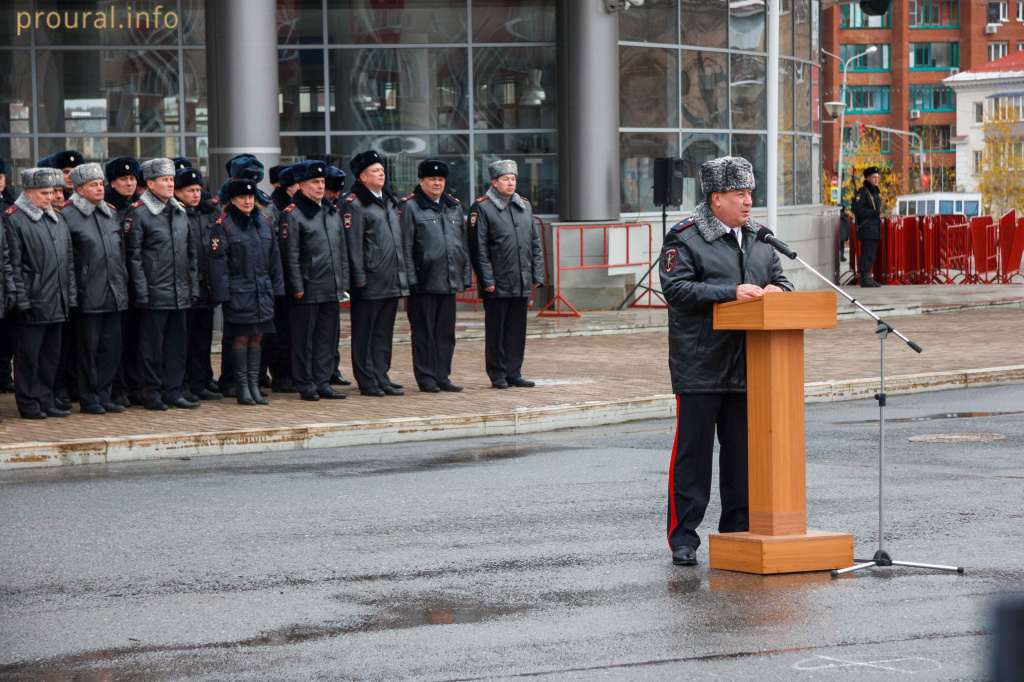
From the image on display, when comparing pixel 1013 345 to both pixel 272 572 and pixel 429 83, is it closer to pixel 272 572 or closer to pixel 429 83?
A: pixel 429 83

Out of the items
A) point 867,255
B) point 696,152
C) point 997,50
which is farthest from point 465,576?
point 997,50

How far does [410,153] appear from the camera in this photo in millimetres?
24094

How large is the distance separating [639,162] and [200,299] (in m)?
13.3

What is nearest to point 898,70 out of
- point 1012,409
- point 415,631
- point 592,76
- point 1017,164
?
point 1017,164

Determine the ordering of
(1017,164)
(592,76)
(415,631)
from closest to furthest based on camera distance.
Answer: (415,631) → (592,76) → (1017,164)

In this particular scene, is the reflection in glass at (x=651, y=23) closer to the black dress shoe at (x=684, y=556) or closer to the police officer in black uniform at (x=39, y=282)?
the police officer in black uniform at (x=39, y=282)

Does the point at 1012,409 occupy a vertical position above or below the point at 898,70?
below

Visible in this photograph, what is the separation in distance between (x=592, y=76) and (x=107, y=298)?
1304 centimetres

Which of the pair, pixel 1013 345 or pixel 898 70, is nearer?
pixel 1013 345

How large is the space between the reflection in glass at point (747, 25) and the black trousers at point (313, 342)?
1496 cm

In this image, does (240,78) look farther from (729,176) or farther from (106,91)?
(729,176)

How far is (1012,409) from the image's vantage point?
13156mm

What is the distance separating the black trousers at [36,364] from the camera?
40.2ft

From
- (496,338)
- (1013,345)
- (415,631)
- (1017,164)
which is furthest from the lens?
(1017,164)
